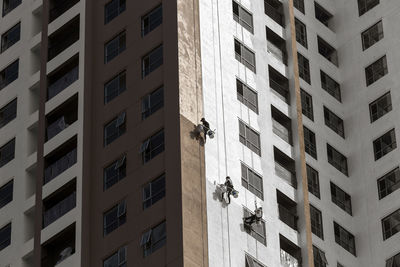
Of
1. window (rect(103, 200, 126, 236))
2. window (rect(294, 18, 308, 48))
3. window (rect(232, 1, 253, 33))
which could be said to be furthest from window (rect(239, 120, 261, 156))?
window (rect(294, 18, 308, 48))

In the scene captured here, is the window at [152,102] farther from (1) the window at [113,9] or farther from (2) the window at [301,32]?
(2) the window at [301,32]

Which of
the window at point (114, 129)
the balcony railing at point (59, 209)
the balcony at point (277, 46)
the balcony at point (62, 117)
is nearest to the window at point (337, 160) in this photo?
the balcony at point (277, 46)

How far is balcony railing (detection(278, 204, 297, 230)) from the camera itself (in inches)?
3096

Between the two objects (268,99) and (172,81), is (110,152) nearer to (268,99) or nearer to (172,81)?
(172,81)

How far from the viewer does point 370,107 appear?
290 ft

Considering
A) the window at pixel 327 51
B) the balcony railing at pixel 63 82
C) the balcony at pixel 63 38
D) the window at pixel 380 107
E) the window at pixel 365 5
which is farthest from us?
the window at pixel 365 5

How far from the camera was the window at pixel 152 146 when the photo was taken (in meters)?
73.3

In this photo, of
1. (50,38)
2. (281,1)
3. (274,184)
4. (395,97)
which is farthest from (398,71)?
(50,38)

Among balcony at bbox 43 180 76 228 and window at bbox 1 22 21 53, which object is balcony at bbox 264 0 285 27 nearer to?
window at bbox 1 22 21 53

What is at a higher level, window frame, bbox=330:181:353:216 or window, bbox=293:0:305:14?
window, bbox=293:0:305:14

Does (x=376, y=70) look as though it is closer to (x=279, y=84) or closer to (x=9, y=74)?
(x=279, y=84)

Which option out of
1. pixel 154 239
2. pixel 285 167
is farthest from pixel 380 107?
pixel 154 239

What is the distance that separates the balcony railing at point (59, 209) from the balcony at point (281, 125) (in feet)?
41.7

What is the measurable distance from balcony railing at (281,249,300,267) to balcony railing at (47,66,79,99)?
48.4 ft
